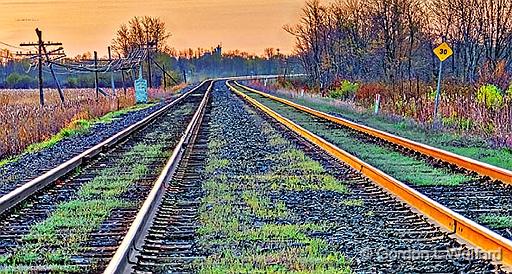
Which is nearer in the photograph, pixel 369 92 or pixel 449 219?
pixel 449 219

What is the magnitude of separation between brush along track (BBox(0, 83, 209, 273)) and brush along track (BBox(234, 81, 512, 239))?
379 cm

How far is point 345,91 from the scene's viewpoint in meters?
45.7

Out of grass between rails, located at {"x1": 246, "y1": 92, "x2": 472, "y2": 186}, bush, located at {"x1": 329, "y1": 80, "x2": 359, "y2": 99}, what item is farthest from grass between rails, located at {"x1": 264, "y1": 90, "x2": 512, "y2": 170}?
bush, located at {"x1": 329, "y1": 80, "x2": 359, "y2": 99}

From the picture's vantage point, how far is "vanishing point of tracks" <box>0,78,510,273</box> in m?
6.54

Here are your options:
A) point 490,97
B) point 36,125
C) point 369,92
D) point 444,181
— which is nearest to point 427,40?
point 369,92

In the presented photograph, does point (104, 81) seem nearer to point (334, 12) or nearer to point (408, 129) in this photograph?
point (334, 12)

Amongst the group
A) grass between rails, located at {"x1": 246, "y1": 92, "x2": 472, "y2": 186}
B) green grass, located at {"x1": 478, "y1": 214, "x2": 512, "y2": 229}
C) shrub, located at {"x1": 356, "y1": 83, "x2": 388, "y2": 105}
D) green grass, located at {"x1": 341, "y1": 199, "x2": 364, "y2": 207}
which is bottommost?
shrub, located at {"x1": 356, "y1": 83, "x2": 388, "y2": 105}

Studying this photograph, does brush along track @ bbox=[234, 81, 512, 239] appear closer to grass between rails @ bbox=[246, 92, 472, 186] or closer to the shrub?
grass between rails @ bbox=[246, 92, 472, 186]

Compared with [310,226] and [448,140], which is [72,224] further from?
[448,140]

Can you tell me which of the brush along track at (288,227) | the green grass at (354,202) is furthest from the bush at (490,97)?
the green grass at (354,202)

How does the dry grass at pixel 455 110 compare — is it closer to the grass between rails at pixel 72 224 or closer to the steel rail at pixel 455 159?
the steel rail at pixel 455 159

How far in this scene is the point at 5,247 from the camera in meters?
7.38

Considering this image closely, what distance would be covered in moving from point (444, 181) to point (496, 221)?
128 inches

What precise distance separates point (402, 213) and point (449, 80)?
25.8 meters
